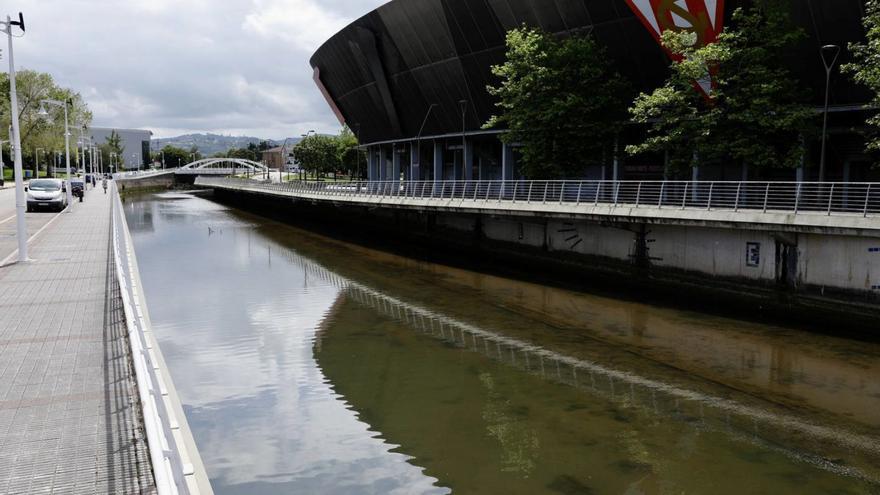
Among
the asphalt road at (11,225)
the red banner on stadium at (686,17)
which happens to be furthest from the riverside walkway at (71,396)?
the red banner on stadium at (686,17)

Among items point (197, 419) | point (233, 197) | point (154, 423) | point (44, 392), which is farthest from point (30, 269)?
point (233, 197)

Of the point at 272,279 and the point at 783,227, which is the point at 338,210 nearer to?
the point at 272,279

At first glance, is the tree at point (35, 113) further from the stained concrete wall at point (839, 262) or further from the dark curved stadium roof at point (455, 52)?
the stained concrete wall at point (839, 262)

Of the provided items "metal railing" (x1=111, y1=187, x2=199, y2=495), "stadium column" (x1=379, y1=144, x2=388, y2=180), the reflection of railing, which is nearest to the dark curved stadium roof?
"stadium column" (x1=379, y1=144, x2=388, y2=180)

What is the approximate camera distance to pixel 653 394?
14.5 metres

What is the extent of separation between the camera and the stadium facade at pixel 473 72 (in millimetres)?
→ 30328

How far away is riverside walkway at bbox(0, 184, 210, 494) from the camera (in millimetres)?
6324

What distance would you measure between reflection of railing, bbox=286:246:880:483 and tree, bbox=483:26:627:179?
15255 mm

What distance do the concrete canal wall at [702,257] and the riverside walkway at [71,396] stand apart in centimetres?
1997

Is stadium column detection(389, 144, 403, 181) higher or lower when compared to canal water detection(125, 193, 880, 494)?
higher

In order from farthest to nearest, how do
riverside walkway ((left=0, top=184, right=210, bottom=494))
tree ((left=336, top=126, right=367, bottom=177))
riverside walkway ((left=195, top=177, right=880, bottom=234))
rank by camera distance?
tree ((left=336, top=126, right=367, bottom=177))
riverside walkway ((left=195, top=177, right=880, bottom=234))
riverside walkway ((left=0, top=184, right=210, bottom=494))

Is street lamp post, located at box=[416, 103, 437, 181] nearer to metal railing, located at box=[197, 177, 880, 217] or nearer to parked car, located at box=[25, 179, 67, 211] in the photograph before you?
metal railing, located at box=[197, 177, 880, 217]

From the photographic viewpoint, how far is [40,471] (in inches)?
256

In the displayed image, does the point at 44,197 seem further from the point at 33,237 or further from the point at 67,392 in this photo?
the point at 67,392
